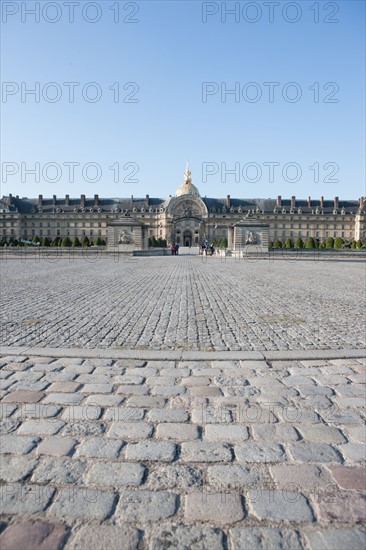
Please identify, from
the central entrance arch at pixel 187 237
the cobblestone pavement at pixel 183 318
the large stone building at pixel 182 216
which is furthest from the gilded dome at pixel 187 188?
the cobblestone pavement at pixel 183 318

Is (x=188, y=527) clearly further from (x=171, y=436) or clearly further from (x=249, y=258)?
(x=249, y=258)

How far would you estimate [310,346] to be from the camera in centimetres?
593

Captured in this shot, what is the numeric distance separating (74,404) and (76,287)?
1000cm

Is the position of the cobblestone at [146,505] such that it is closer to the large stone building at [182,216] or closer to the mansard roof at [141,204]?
the large stone building at [182,216]

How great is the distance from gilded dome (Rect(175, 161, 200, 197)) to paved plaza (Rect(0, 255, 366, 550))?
106 meters

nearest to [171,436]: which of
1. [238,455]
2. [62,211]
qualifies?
[238,455]

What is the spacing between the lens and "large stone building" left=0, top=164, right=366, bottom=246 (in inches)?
4272

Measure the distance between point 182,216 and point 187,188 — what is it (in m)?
10.1

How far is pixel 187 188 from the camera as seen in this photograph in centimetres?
11362

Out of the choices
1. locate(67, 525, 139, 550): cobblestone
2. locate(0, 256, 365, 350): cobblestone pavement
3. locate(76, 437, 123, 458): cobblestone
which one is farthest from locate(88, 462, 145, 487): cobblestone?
locate(0, 256, 365, 350): cobblestone pavement

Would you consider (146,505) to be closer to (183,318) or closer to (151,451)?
(151,451)

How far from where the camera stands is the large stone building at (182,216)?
356 feet

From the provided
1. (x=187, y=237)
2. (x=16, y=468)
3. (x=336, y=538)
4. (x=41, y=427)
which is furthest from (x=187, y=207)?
(x=336, y=538)

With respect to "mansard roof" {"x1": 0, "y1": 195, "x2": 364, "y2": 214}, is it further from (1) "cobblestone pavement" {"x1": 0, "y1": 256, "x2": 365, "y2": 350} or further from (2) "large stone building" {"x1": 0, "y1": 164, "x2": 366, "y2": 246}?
(1) "cobblestone pavement" {"x1": 0, "y1": 256, "x2": 365, "y2": 350}
